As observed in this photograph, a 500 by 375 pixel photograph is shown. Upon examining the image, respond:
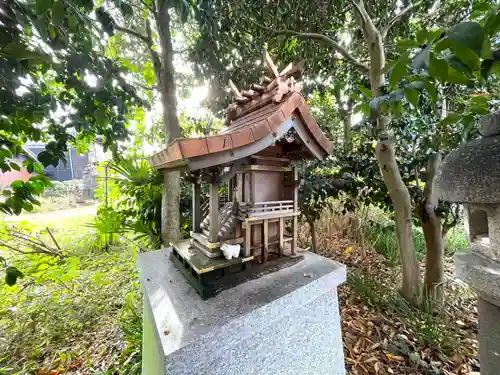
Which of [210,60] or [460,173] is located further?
[210,60]

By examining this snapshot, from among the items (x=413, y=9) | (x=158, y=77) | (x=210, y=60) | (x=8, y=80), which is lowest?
(x=8, y=80)

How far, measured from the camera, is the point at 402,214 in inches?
92.0

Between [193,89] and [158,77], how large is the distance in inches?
39.2

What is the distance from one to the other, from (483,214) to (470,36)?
3.79ft

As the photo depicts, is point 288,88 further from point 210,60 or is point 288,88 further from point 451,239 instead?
point 451,239

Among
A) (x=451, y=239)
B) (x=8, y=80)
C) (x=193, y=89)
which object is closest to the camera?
(x=8, y=80)

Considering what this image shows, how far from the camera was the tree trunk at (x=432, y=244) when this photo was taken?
7.92 feet

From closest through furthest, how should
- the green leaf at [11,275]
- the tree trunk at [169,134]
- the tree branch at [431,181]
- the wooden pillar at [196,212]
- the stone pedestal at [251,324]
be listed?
the green leaf at [11,275]
the stone pedestal at [251,324]
the wooden pillar at [196,212]
the tree branch at [431,181]
the tree trunk at [169,134]

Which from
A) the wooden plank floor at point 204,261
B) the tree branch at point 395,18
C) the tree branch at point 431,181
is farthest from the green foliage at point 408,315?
the tree branch at point 395,18

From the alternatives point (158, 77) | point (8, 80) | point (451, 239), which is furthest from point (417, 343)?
point (158, 77)

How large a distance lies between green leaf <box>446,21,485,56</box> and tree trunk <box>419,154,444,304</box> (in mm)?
2495

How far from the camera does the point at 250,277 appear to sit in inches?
55.6

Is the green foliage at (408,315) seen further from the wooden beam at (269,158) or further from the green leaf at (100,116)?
the green leaf at (100,116)

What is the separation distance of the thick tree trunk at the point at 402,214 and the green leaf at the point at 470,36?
A: 195cm
